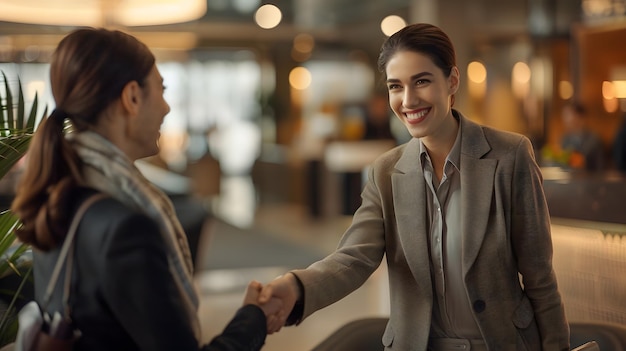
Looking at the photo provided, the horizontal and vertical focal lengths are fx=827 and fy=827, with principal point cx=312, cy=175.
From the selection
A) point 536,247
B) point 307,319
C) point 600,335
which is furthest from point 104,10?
point 536,247

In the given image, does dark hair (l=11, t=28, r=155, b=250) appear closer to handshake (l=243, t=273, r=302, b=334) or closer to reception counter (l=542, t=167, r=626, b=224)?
handshake (l=243, t=273, r=302, b=334)

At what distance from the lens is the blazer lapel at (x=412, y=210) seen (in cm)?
201

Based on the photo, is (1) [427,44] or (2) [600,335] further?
(2) [600,335]

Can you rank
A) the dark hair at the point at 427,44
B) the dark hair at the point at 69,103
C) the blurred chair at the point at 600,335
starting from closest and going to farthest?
the dark hair at the point at 69,103 < the dark hair at the point at 427,44 < the blurred chair at the point at 600,335

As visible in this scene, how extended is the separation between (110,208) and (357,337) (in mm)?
1373

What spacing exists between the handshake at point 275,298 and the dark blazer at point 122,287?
1.16 ft

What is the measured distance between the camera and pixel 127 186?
62.7 inches

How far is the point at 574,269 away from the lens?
3652 mm

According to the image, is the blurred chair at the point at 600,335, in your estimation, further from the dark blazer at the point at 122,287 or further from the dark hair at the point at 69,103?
the dark hair at the point at 69,103

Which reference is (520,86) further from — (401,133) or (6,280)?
(6,280)

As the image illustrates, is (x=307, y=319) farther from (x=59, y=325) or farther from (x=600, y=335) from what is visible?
(x=59, y=325)

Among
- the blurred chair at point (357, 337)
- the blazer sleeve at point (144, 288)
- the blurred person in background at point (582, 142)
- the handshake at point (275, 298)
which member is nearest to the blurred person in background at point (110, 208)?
the blazer sleeve at point (144, 288)

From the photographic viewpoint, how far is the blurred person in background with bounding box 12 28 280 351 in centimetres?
151

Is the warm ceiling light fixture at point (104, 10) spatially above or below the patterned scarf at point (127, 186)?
above
